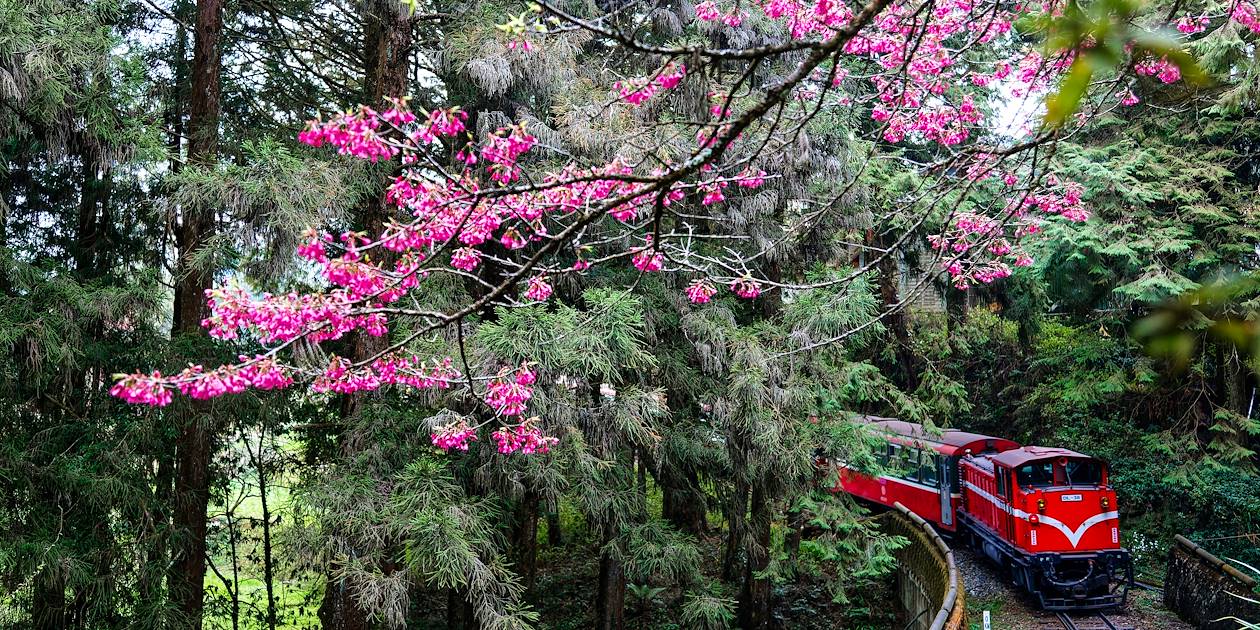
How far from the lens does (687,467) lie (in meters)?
10.2

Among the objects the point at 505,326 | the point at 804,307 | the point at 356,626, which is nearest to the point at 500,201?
the point at 505,326

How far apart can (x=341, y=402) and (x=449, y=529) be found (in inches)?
169

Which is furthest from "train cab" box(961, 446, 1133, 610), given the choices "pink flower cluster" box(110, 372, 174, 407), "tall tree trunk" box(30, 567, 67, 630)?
"tall tree trunk" box(30, 567, 67, 630)

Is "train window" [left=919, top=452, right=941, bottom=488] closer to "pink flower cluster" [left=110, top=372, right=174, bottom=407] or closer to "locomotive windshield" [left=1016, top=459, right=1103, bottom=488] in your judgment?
"locomotive windshield" [left=1016, top=459, right=1103, bottom=488]

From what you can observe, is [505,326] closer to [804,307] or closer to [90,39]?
[804,307]

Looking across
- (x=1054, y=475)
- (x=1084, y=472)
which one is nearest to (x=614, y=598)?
(x=1054, y=475)

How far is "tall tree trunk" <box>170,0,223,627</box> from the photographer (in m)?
8.93

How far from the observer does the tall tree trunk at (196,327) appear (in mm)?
8930

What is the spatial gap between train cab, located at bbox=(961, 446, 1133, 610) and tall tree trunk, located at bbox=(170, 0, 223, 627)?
997 cm

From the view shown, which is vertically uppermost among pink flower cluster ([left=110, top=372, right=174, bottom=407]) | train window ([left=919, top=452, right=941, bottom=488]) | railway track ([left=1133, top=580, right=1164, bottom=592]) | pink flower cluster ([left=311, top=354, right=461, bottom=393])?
pink flower cluster ([left=311, top=354, right=461, bottom=393])

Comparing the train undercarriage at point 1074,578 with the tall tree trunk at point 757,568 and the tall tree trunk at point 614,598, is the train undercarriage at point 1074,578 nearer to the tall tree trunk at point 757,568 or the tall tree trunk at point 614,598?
the tall tree trunk at point 757,568

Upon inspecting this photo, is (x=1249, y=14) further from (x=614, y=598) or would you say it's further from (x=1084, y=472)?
(x=614, y=598)

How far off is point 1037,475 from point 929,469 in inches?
139

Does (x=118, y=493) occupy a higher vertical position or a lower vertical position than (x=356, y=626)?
higher
